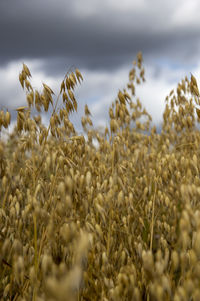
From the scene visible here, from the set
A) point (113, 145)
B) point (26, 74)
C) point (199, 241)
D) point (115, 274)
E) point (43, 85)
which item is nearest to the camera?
point (199, 241)

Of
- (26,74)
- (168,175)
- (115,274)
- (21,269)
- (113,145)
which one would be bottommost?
(115,274)

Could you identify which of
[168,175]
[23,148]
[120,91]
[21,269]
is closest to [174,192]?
[168,175]

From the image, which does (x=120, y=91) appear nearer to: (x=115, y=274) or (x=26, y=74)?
(x=26, y=74)

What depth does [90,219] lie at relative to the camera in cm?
231

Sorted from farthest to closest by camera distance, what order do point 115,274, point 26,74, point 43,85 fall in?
point 26,74 → point 43,85 → point 115,274

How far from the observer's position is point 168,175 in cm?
Result: 254

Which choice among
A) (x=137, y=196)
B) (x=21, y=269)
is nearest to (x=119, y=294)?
(x=21, y=269)

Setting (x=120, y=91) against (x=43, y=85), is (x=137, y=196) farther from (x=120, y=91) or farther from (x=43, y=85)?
(x=43, y=85)

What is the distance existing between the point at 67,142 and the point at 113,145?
0.55 metres

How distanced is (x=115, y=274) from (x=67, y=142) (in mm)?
1055

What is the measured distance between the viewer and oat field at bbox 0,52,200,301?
57.3 inches

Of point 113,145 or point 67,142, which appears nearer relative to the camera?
point 113,145

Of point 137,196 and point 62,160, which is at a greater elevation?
point 62,160

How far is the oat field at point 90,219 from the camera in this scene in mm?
1455
